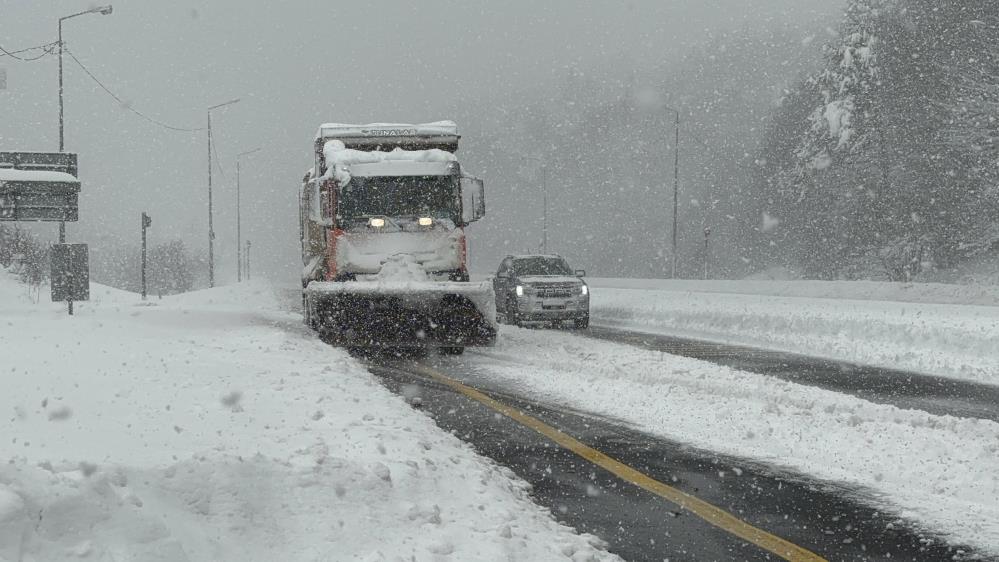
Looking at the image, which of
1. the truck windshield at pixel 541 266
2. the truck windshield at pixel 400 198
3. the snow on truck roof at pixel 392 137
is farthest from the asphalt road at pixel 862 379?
the snow on truck roof at pixel 392 137

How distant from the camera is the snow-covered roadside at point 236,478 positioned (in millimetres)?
3729

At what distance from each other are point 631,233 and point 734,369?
8229 cm

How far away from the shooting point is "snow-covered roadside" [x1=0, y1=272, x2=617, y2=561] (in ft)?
12.2

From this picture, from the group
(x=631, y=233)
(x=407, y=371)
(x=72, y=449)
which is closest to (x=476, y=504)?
(x=72, y=449)

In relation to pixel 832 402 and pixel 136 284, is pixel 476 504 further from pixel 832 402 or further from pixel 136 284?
pixel 136 284

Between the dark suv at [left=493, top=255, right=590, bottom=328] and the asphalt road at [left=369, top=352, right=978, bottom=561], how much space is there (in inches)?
458

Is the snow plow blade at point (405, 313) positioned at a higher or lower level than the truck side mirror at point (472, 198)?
lower

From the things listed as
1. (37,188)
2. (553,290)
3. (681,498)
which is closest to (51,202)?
(37,188)

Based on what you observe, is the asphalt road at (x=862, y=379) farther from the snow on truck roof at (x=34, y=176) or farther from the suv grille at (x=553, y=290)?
the snow on truck roof at (x=34, y=176)

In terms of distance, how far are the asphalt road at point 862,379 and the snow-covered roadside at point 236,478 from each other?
5496mm

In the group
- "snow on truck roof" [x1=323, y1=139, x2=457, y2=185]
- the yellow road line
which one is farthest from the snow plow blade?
the yellow road line

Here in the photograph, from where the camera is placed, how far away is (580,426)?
27.0 feet

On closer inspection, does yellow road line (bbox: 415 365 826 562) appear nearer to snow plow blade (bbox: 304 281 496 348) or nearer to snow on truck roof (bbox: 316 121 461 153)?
snow plow blade (bbox: 304 281 496 348)

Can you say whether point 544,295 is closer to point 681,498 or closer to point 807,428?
point 807,428
